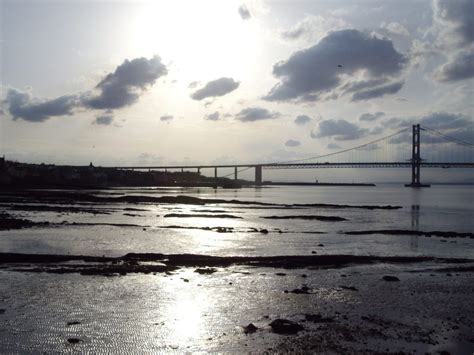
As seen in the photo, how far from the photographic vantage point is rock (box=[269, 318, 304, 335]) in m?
Answer: 8.81

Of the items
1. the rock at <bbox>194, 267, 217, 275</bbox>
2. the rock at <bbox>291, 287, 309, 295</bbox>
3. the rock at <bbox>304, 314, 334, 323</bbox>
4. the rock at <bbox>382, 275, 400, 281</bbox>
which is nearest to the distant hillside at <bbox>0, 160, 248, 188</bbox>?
the rock at <bbox>194, 267, 217, 275</bbox>

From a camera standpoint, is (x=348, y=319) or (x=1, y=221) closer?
(x=348, y=319)

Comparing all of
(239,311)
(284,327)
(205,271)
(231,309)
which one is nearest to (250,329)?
(284,327)

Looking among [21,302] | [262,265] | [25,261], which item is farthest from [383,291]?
[25,261]

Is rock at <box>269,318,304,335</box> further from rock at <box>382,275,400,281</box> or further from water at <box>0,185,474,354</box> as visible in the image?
rock at <box>382,275,400,281</box>

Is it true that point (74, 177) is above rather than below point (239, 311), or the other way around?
above

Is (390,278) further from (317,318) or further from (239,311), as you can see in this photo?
(239,311)

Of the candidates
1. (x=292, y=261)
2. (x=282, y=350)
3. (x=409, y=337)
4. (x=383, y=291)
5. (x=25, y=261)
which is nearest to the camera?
(x=282, y=350)

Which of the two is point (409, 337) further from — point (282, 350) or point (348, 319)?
point (282, 350)

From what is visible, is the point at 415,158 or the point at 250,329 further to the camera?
the point at 415,158

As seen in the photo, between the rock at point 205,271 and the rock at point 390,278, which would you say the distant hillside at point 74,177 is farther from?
the rock at point 390,278

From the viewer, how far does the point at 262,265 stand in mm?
16109

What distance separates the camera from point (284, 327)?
8961 millimetres

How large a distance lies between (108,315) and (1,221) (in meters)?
21.1
